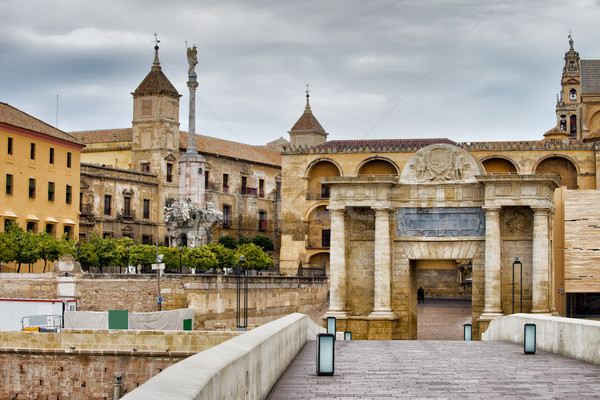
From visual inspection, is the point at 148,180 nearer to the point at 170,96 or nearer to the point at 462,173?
the point at 170,96

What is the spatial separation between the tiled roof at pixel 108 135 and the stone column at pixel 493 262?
183ft

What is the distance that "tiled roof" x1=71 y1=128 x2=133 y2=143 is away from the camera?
83.7m

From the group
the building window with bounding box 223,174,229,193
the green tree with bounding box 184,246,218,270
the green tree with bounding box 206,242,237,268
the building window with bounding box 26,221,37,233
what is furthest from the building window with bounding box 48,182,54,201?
the building window with bounding box 223,174,229,193

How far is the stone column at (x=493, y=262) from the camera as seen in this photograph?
3212 cm

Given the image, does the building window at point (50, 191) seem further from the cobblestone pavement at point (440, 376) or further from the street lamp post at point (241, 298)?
the cobblestone pavement at point (440, 376)

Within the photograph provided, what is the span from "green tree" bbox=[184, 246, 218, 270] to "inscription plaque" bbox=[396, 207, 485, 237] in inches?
1113

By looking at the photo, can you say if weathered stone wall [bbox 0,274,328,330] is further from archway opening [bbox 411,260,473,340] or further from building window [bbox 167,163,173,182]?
building window [bbox 167,163,173,182]

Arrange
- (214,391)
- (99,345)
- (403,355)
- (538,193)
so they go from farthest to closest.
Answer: (99,345) → (538,193) → (403,355) → (214,391)

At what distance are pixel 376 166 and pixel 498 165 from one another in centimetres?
950

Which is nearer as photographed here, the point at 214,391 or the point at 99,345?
the point at 214,391

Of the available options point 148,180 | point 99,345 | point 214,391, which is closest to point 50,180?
point 148,180

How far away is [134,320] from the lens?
44906 millimetres

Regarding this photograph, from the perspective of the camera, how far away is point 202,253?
60.2m

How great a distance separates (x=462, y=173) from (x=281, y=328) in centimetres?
1994
